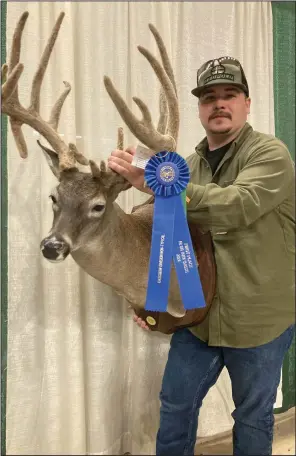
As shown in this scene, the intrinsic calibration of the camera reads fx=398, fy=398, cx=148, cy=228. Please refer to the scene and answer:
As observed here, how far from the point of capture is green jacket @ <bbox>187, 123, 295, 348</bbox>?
1.10 meters

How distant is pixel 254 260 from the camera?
114cm

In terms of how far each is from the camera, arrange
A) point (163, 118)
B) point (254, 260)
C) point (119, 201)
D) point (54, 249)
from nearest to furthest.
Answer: point (54, 249)
point (254, 260)
point (163, 118)
point (119, 201)

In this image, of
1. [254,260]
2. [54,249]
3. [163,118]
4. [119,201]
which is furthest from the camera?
[119,201]

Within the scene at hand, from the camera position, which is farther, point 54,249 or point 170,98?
point 170,98

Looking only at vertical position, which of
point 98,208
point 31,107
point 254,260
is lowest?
point 254,260

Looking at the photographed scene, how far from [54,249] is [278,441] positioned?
966 millimetres

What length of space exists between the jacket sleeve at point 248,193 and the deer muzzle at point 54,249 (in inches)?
13.4

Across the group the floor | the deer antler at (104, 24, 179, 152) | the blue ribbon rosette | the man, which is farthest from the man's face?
the floor

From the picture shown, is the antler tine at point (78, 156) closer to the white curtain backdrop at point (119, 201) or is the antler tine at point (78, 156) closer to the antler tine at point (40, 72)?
the antler tine at point (40, 72)

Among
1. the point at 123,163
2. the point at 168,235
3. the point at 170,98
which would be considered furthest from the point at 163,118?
the point at 168,235

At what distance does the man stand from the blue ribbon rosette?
65mm

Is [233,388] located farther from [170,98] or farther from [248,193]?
[170,98]

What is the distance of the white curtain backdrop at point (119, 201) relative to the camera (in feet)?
4.53

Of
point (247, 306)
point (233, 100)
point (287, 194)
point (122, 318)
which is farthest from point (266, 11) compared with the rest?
point (122, 318)
